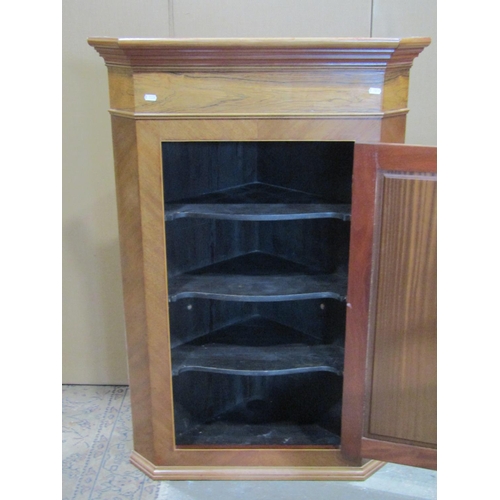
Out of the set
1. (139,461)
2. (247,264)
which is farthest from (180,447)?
(247,264)

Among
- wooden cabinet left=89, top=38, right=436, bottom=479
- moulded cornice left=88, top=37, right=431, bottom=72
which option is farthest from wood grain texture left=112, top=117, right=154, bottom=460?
moulded cornice left=88, top=37, right=431, bottom=72

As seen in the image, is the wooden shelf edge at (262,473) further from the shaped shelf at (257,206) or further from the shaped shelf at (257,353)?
the shaped shelf at (257,206)

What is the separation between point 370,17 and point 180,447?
4.25ft

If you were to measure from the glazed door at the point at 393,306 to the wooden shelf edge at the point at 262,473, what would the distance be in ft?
0.49

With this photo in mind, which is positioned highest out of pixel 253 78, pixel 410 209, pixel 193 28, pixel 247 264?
pixel 193 28

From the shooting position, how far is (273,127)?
4.25 feet

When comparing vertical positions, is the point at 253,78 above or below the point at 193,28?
below

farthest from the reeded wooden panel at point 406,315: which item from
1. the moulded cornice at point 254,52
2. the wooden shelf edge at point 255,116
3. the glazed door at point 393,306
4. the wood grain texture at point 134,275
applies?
the wood grain texture at point 134,275

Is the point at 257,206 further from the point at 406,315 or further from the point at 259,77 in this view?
the point at 406,315

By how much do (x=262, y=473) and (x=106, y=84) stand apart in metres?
1.18

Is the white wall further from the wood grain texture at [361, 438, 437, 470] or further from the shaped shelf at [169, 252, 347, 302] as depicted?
the wood grain texture at [361, 438, 437, 470]

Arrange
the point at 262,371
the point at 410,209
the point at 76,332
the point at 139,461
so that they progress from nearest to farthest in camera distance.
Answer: the point at 410,209 → the point at 262,371 → the point at 139,461 → the point at 76,332

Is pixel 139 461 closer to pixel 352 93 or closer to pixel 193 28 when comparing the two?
pixel 352 93

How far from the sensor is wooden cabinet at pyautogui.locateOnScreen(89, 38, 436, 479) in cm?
124
